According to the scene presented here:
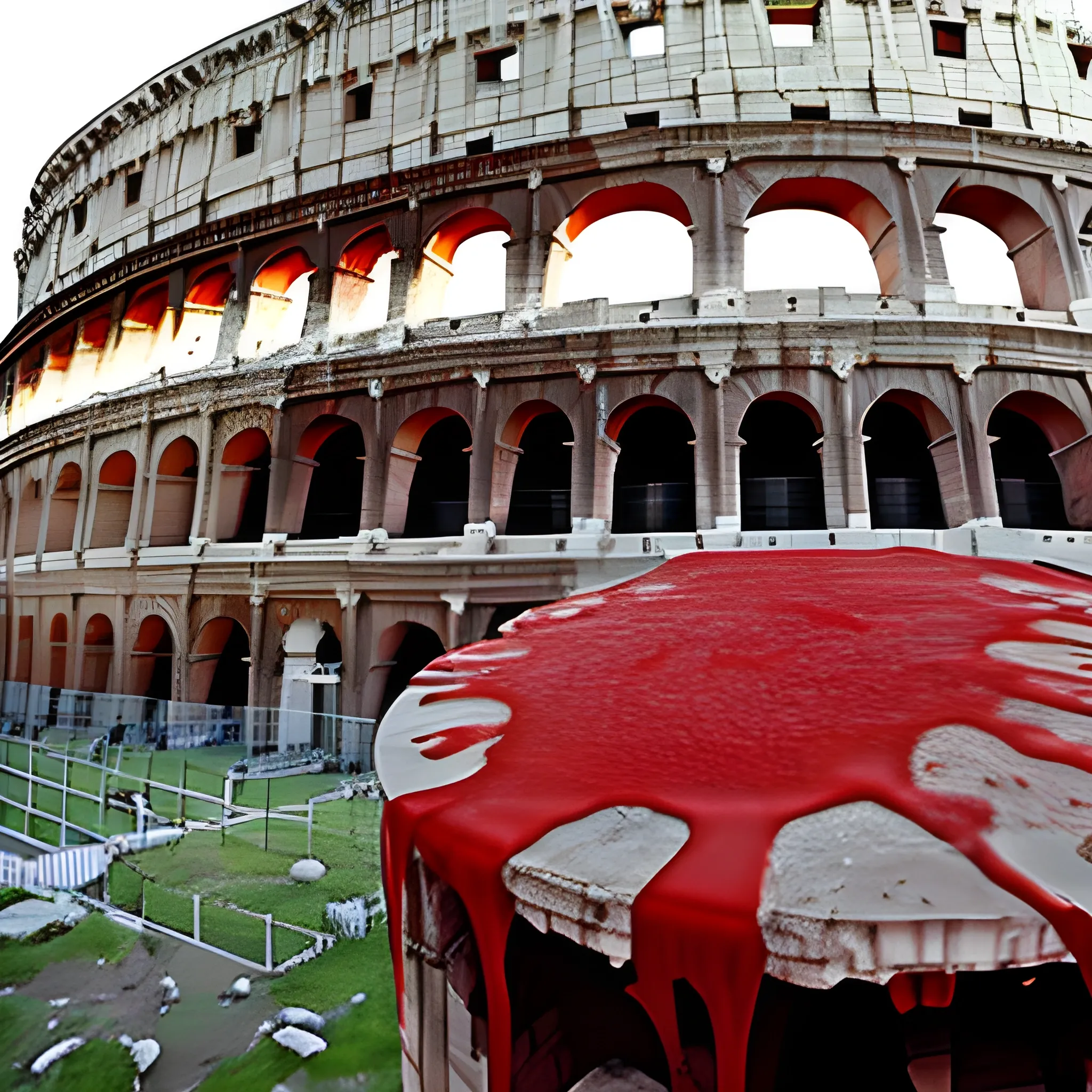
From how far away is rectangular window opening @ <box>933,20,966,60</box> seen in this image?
13.3m

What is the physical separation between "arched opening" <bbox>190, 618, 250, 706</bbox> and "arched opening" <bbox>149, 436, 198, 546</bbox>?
7.98ft

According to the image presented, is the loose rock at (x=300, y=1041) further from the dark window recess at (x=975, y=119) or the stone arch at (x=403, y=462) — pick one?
the dark window recess at (x=975, y=119)

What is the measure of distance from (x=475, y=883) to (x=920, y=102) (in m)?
15.3

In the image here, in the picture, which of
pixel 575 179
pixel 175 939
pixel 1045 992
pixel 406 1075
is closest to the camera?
pixel 1045 992

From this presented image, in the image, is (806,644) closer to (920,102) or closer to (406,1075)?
(406,1075)

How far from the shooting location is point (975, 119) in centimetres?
1284

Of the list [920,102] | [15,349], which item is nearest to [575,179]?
[920,102]

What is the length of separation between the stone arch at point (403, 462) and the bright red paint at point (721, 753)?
26.0 feet

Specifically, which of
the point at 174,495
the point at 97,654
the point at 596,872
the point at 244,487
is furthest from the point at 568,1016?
the point at 97,654

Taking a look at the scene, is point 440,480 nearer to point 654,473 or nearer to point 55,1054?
point 654,473

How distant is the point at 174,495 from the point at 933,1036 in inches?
670

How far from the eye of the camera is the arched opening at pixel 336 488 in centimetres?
1507

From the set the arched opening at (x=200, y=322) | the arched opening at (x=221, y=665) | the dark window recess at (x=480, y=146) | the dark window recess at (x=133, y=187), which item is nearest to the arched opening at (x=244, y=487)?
the arched opening at (x=221, y=665)

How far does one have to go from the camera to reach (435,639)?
47.5ft
